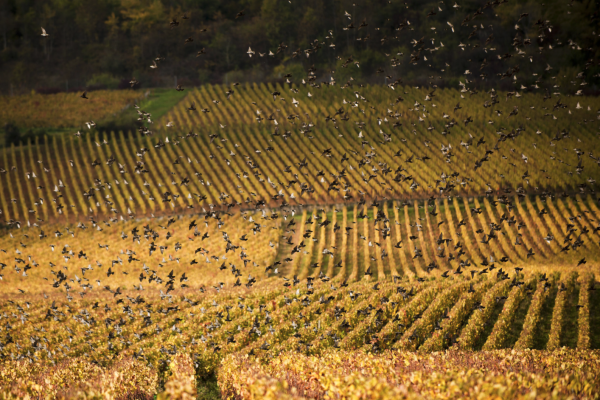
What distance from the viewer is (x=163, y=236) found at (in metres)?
55.4

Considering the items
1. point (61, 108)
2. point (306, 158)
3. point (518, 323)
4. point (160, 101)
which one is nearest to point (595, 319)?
point (518, 323)

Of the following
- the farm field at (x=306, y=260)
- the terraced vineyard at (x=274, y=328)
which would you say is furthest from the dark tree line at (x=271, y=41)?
the terraced vineyard at (x=274, y=328)

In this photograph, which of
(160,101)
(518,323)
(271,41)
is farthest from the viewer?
(271,41)

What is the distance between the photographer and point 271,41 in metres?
132

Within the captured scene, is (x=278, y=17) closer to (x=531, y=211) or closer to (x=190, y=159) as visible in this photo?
(x=190, y=159)

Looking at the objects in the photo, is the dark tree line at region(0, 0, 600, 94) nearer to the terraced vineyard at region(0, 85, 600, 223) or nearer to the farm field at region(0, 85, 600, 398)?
the terraced vineyard at region(0, 85, 600, 223)

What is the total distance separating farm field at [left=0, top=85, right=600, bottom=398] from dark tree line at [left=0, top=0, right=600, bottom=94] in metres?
20.8

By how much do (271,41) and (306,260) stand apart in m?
94.1

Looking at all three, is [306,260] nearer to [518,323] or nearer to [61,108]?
[518,323]

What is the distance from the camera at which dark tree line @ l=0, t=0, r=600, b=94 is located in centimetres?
10188

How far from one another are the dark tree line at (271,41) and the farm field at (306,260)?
2080cm

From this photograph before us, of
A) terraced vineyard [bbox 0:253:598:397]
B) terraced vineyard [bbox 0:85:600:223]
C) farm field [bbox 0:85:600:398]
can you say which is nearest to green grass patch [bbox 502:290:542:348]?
terraced vineyard [bbox 0:253:598:397]

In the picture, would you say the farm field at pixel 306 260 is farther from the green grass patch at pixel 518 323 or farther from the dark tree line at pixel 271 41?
the dark tree line at pixel 271 41

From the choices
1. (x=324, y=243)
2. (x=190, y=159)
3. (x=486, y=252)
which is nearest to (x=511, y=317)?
(x=486, y=252)
